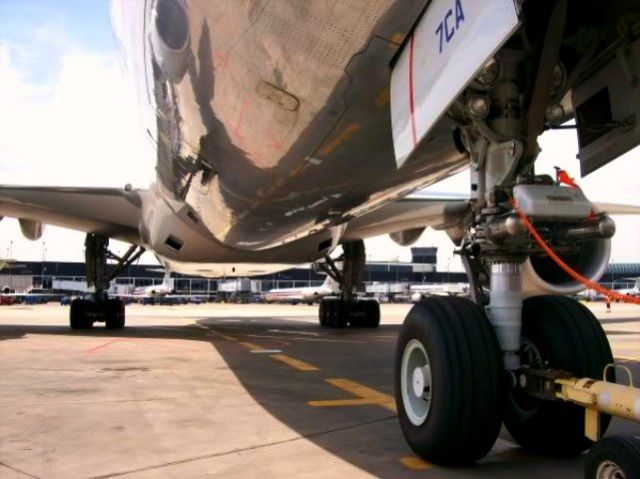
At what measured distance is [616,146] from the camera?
3943 mm

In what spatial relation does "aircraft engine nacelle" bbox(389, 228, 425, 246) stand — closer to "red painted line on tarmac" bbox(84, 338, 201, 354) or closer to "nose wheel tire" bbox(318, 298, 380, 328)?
"nose wheel tire" bbox(318, 298, 380, 328)

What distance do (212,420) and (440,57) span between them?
2.97 metres

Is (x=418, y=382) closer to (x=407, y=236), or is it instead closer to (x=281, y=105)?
(x=281, y=105)

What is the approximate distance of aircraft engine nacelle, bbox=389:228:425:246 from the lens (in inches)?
607

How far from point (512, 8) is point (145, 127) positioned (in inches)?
220

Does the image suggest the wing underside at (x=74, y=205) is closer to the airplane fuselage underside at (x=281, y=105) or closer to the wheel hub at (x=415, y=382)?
the airplane fuselage underside at (x=281, y=105)

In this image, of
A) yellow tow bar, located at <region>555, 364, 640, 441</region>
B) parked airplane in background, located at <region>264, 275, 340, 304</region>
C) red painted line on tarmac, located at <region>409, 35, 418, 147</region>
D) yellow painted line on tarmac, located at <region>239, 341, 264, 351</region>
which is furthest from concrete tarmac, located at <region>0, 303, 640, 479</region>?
parked airplane in background, located at <region>264, 275, 340, 304</region>

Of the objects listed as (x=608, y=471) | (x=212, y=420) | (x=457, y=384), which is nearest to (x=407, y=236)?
(x=212, y=420)

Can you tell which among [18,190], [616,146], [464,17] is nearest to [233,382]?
[616,146]

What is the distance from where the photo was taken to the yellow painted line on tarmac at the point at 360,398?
17.0 feet

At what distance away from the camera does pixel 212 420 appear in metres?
4.54

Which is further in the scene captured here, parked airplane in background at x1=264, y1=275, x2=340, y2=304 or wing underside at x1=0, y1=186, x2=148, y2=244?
parked airplane in background at x1=264, y1=275, x2=340, y2=304

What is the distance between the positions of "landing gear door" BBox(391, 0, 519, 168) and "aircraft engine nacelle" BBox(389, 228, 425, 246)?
39.5ft

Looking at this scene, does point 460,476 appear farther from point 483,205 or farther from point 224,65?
point 224,65
